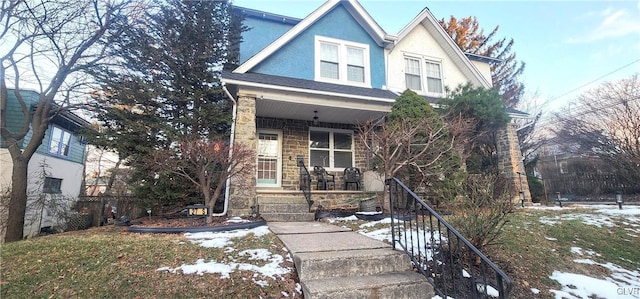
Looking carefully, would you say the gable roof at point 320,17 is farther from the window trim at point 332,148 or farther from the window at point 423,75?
the window trim at point 332,148

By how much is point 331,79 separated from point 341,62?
771mm

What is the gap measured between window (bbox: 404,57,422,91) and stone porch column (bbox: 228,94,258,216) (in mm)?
6179

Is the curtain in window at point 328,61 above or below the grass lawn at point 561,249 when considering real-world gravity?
above

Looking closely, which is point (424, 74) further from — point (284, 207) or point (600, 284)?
point (600, 284)

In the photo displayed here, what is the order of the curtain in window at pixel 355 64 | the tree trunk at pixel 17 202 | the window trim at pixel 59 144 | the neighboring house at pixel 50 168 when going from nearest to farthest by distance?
the tree trunk at pixel 17 202 → the neighboring house at pixel 50 168 → the curtain in window at pixel 355 64 → the window trim at pixel 59 144

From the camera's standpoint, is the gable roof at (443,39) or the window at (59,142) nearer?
the gable roof at (443,39)

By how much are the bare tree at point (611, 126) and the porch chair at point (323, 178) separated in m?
11.5

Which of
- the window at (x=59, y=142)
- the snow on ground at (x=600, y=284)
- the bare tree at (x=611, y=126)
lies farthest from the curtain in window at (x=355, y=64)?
the window at (x=59, y=142)

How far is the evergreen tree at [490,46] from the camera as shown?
20.6 meters

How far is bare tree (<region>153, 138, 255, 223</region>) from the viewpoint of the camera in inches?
211

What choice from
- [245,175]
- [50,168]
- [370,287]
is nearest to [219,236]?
[245,175]

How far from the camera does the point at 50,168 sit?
463 inches

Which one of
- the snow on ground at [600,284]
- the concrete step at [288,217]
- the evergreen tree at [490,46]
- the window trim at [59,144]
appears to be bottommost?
the snow on ground at [600,284]

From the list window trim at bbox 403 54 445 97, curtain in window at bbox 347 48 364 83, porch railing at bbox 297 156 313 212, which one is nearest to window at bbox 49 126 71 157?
porch railing at bbox 297 156 313 212
